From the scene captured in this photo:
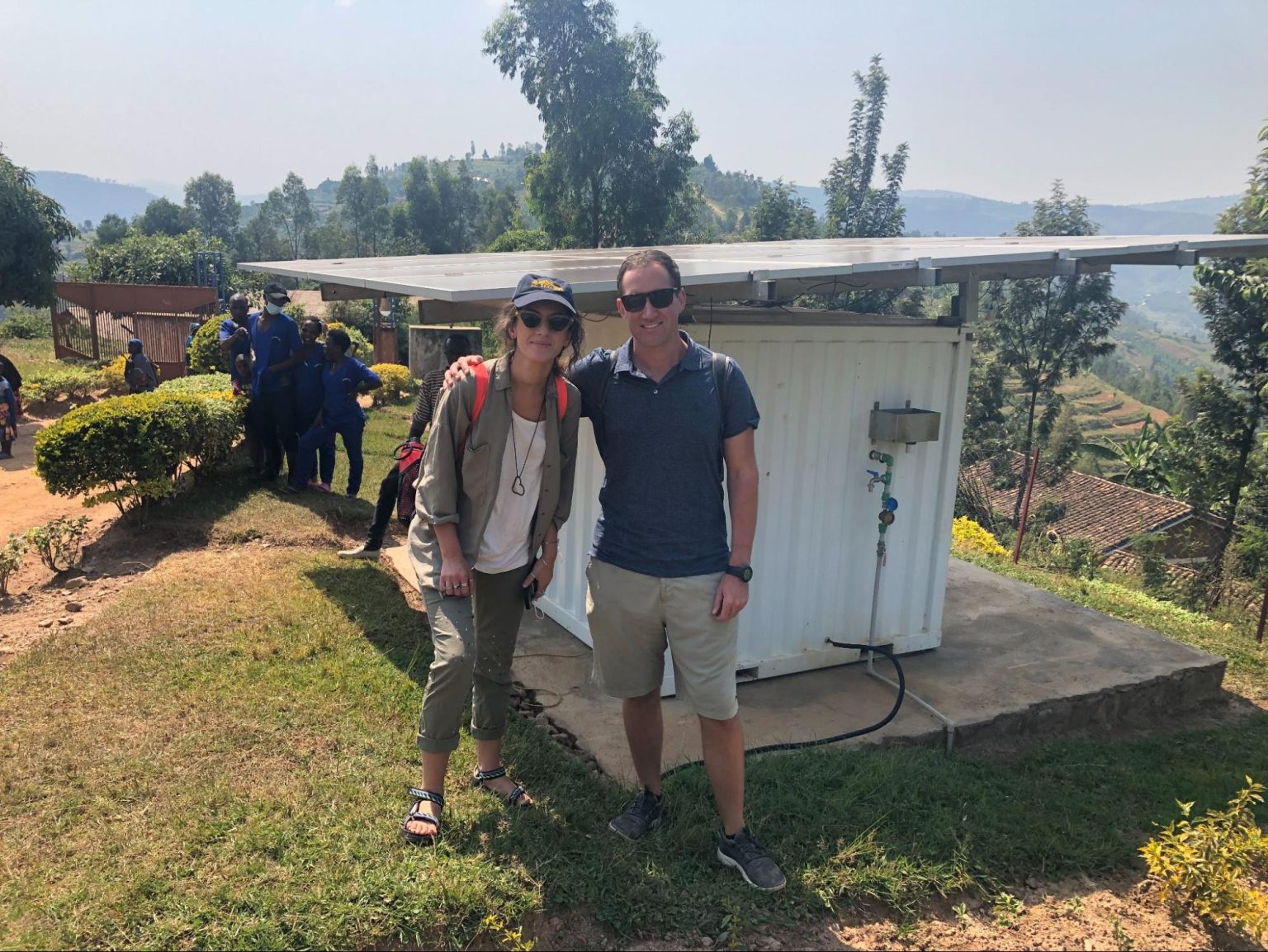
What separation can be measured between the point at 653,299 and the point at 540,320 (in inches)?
16.2

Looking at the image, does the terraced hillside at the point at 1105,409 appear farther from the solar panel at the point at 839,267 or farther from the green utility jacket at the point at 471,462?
the green utility jacket at the point at 471,462

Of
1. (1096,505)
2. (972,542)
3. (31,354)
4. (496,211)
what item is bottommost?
(1096,505)

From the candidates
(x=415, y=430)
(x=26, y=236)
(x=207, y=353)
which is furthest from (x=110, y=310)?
(x=415, y=430)

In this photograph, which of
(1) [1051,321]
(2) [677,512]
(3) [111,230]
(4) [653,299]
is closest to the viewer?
(4) [653,299]

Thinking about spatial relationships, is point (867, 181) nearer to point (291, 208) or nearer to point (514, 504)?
point (514, 504)

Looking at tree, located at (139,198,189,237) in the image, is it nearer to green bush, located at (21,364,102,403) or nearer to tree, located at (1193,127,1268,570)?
green bush, located at (21,364,102,403)

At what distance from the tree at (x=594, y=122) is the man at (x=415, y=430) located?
26133 mm

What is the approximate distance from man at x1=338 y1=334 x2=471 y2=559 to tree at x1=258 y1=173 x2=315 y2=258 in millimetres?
100597

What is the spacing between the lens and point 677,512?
305 centimetres

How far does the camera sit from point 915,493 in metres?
5.30

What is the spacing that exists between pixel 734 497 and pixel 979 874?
1827mm

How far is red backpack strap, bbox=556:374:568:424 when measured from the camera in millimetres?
3180

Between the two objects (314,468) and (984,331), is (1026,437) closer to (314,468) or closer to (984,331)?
(984,331)

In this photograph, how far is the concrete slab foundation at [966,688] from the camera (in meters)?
4.40
